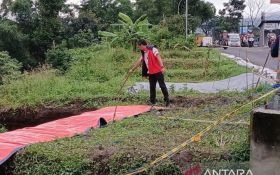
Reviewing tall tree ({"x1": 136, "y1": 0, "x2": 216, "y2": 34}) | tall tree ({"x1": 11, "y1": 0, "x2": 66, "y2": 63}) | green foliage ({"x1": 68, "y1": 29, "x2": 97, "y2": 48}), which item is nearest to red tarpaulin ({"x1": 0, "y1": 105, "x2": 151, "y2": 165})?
tall tree ({"x1": 11, "y1": 0, "x2": 66, "y2": 63})

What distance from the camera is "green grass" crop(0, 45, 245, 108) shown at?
12414 mm

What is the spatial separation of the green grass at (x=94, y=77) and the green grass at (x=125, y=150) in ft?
15.7

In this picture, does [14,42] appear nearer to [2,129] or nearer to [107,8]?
[107,8]

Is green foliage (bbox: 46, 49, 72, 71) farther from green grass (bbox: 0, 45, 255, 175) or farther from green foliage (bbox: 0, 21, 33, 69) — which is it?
green grass (bbox: 0, 45, 255, 175)

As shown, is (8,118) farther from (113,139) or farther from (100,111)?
(113,139)

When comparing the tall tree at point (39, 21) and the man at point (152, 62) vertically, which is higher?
the tall tree at point (39, 21)

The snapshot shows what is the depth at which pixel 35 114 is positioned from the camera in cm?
1150

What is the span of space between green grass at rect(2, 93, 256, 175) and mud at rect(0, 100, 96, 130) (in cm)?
374

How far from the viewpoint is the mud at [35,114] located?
11.3m

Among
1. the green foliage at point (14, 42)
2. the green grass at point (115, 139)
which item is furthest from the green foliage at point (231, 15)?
the green grass at point (115, 139)

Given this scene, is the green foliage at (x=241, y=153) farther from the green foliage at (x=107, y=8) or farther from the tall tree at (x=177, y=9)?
the green foliage at (x=107, y=8)

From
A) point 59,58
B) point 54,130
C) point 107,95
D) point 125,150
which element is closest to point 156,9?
point 59,58

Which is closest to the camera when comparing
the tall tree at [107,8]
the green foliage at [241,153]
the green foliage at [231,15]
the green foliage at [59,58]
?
the green foliage at [241,153]

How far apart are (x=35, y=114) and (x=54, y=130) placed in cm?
367
